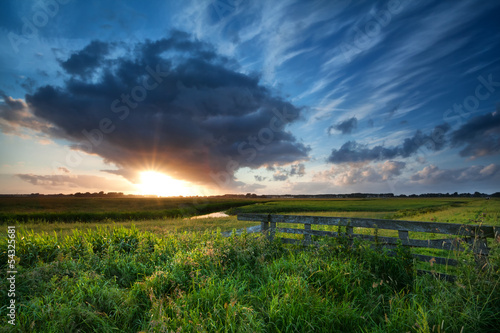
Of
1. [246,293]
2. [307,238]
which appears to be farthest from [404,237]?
[246,293]

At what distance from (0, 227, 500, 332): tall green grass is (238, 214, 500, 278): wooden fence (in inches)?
18.9

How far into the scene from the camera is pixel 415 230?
22.0 feet

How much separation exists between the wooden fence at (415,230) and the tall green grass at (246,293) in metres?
0.48

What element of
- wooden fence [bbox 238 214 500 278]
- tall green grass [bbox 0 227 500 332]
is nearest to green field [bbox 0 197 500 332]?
tall green grass [bbox 0 227 500 332]

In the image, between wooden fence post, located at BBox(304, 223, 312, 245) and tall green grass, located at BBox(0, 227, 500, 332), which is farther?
wooden fence post, located at BBox(304, 223, 312, 245)

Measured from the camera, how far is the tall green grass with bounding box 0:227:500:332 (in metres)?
3.89

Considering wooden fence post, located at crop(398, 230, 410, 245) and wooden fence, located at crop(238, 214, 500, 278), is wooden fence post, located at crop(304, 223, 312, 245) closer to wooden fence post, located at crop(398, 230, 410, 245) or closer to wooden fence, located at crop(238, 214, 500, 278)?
wooden fence, located at crop(238, 214, 500, 278)

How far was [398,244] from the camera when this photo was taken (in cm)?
658

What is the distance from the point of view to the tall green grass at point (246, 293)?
3.89 meters

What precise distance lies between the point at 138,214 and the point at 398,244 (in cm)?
3518

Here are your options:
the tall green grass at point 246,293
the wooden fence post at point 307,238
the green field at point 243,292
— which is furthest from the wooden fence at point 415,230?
the tall green grass at point 246,293

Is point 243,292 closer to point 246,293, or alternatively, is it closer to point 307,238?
point 246,293

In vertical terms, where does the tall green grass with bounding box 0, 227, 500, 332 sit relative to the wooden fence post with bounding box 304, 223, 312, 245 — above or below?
below

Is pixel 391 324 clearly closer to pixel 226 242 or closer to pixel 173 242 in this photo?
pixel 226 242
